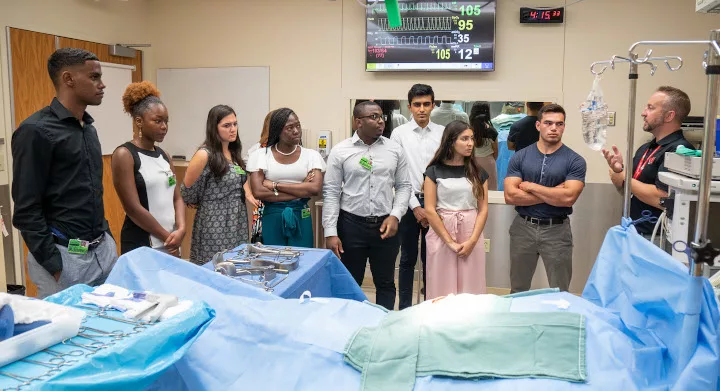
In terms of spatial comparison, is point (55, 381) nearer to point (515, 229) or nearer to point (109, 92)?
point (515, 229)

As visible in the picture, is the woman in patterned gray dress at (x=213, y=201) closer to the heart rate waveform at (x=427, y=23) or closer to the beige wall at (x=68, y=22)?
the beige wall at (x=68, y=22)

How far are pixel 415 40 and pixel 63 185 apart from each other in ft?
9.99

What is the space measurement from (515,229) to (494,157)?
1271mm

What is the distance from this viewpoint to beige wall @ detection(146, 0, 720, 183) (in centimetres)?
436

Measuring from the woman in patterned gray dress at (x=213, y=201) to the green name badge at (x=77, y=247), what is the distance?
0.86 m

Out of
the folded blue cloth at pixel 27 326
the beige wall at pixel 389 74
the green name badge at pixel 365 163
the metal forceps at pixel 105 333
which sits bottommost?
the metal forceps at pixel 105 333

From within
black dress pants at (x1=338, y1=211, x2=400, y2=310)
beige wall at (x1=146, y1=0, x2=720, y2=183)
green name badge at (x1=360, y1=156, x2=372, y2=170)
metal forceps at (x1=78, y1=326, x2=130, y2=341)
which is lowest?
black dress pants at (x1=338, y1=211, x2=400, y2=310)

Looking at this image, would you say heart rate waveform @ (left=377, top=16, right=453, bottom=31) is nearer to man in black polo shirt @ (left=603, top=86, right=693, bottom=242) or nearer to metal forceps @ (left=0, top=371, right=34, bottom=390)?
man in black polo shirt @ (left=603, top=86, right=693, bottom=242)

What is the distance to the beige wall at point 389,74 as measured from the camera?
4363mm

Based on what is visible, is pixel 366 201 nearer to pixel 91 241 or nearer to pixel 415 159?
pixel 415 159

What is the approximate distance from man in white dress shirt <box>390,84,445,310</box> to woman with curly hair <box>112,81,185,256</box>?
4.93ft

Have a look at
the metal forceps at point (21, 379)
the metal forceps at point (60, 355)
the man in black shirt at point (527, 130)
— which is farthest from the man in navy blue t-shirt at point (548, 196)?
the metal forceps at point (21, 379)

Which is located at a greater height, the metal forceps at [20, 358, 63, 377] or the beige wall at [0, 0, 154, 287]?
the beige wall at [0, 0, 154, 287]

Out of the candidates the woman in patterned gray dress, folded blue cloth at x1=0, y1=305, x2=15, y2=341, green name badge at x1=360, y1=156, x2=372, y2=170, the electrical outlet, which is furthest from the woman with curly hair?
the electrical outlet
